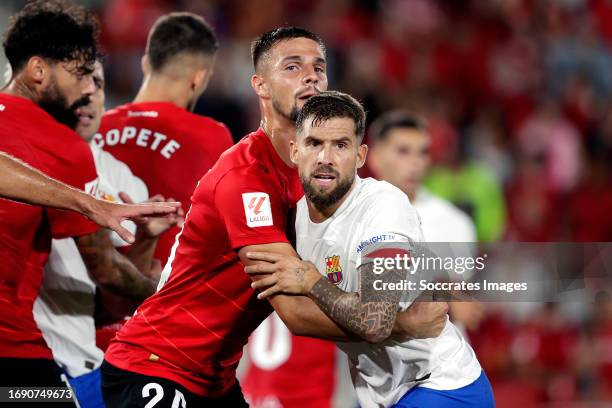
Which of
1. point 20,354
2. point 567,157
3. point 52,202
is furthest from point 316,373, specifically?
point 567,157

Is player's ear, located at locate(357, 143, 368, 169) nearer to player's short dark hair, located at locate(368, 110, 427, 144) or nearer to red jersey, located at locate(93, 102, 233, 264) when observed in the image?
red jersey, located at locate(93, 102, 233, 264)

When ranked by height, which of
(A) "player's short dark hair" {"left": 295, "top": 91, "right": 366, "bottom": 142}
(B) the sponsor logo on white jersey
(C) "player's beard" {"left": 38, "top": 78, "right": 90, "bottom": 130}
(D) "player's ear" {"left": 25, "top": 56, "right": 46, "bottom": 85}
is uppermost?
(B) the sponsor logo on white jersey

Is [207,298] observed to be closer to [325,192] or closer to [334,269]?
[334,269]

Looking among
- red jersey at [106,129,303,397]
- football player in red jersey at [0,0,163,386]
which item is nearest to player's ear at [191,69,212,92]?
football player in red jersey at [0,0,163,386]

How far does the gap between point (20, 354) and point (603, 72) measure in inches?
390

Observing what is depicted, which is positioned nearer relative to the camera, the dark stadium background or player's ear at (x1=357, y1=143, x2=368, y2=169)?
player's ear at (x1=357, y1=143, x2=368, y2=169)

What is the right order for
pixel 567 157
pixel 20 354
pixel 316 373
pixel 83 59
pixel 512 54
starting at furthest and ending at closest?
pixel 512 54
pixel 567 157
pixel 316 373
pixel 83 59
pixel 20 354

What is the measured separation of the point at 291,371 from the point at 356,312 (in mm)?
3356

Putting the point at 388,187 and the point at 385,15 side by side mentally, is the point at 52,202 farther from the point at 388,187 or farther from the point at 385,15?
the point at 385,15

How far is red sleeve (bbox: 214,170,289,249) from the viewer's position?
12.2 ft

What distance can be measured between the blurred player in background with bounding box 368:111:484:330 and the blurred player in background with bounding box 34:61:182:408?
7.91ft

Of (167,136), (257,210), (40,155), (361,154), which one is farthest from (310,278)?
(167,136)

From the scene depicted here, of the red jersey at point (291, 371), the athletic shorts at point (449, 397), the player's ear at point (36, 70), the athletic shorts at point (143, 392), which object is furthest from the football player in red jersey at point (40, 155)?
the red jersey at point (291, 371)

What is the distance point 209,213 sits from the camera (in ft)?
12.8
